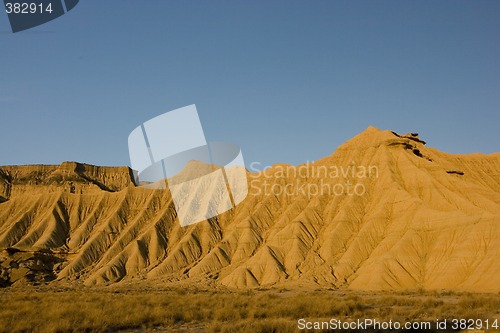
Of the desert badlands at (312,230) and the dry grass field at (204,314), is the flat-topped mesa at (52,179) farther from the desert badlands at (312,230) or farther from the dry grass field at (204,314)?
the dry grass field at (204,314)

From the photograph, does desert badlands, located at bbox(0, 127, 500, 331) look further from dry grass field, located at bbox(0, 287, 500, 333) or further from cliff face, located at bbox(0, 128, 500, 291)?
dry grass field, located at bbox(0, 287, 500, 333)

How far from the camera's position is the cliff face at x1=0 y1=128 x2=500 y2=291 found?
5334 centimetres

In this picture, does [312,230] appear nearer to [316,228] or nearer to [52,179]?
[316,228]

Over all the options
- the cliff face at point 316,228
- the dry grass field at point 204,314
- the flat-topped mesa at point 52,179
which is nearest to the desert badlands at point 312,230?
the cliff face at point 316,228

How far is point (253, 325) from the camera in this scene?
1891 cm

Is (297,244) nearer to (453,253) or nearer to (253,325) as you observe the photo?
(453,253)

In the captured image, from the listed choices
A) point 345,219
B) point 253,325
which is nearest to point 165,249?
point 345,219

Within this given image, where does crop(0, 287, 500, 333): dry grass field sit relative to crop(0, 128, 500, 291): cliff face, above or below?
above

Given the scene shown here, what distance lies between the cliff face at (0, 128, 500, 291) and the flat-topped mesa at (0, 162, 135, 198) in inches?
911

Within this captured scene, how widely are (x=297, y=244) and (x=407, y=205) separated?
16023mm

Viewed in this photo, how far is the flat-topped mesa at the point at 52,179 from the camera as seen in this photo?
11819cm

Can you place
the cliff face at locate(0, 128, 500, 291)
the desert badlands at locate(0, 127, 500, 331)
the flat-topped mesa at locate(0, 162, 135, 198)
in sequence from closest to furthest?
the desert badlands at locate(0, 127, 500, 331)
the cliff face at locate(0, 128, 500, 291)
the flat-topped mesa at locate(0, 162, 135, 198)

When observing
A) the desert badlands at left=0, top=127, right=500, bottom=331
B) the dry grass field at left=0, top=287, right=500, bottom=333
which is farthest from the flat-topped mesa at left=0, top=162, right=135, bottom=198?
the dry grass field at left=0, top=287, right=500, bottom=333

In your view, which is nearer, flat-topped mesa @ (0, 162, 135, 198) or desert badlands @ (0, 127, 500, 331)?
desert badlands @ (0, 127, 500, 331)
